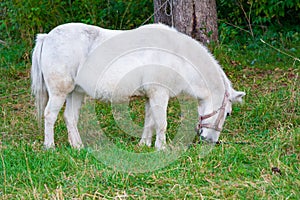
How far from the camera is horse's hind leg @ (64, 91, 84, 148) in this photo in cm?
680

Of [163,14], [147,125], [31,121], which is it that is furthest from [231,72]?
[31,121]

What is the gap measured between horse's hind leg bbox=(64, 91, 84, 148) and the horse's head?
1566mm

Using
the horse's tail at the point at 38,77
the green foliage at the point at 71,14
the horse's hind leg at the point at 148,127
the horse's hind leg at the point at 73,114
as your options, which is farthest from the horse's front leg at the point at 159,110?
the green foliage at the point at 71,14

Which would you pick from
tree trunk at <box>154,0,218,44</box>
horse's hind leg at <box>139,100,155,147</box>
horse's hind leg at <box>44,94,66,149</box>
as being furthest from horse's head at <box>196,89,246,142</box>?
tree trunk at <box>154,0,218,44</box>

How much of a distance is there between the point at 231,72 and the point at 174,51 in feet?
9.07

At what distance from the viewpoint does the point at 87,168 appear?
506cm

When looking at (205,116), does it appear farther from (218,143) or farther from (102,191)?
(102,191)

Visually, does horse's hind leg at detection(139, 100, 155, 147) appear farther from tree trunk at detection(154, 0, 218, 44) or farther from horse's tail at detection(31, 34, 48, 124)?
tree trunk at detection(154, 0, 218, 44)

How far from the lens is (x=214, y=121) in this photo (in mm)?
6309

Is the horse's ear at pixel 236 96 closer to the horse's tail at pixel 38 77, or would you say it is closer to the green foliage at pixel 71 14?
the horse's tail at pixel 38 77

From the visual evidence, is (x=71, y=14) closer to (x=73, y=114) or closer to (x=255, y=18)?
(x=255, y=18)

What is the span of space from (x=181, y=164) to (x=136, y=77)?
1.46m

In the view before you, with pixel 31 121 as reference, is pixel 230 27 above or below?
above

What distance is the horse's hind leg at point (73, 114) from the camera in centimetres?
680
